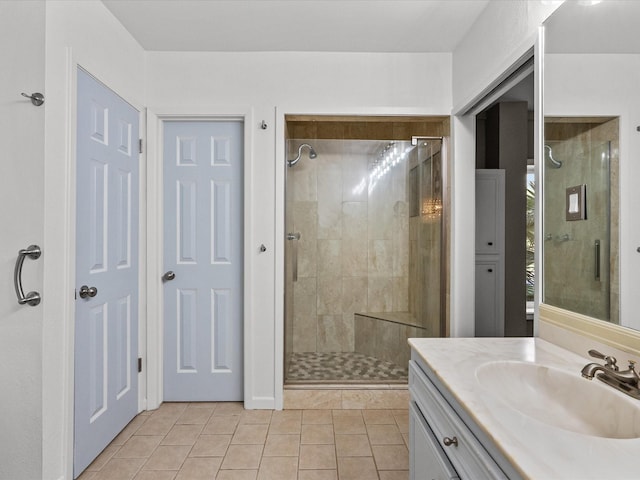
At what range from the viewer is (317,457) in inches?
79.3

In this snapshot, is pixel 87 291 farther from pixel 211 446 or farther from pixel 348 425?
pixel 348 425

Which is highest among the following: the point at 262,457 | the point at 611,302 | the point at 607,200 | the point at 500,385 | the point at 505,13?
the point at 505,13

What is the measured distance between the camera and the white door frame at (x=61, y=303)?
1.63 m

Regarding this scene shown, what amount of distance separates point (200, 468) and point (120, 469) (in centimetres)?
41

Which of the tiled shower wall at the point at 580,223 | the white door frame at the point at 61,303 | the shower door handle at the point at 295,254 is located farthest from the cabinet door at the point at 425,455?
the shower door handle at the point at 295,254

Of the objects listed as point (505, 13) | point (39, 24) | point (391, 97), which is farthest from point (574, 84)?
point (39, 24)

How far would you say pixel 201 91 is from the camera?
8.43 ft

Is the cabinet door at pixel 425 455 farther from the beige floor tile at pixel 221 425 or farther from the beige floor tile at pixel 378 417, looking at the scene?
the beige floor tile at pixel 221 425

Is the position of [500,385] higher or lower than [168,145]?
lower

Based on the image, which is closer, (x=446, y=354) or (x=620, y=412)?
(x=620, y=412)

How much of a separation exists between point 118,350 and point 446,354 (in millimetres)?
1892

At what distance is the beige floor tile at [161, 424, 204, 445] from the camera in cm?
215

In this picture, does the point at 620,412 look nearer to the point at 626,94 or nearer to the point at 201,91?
the point at 626,94

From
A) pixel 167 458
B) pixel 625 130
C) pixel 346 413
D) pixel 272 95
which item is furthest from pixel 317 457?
pixel 272 95
